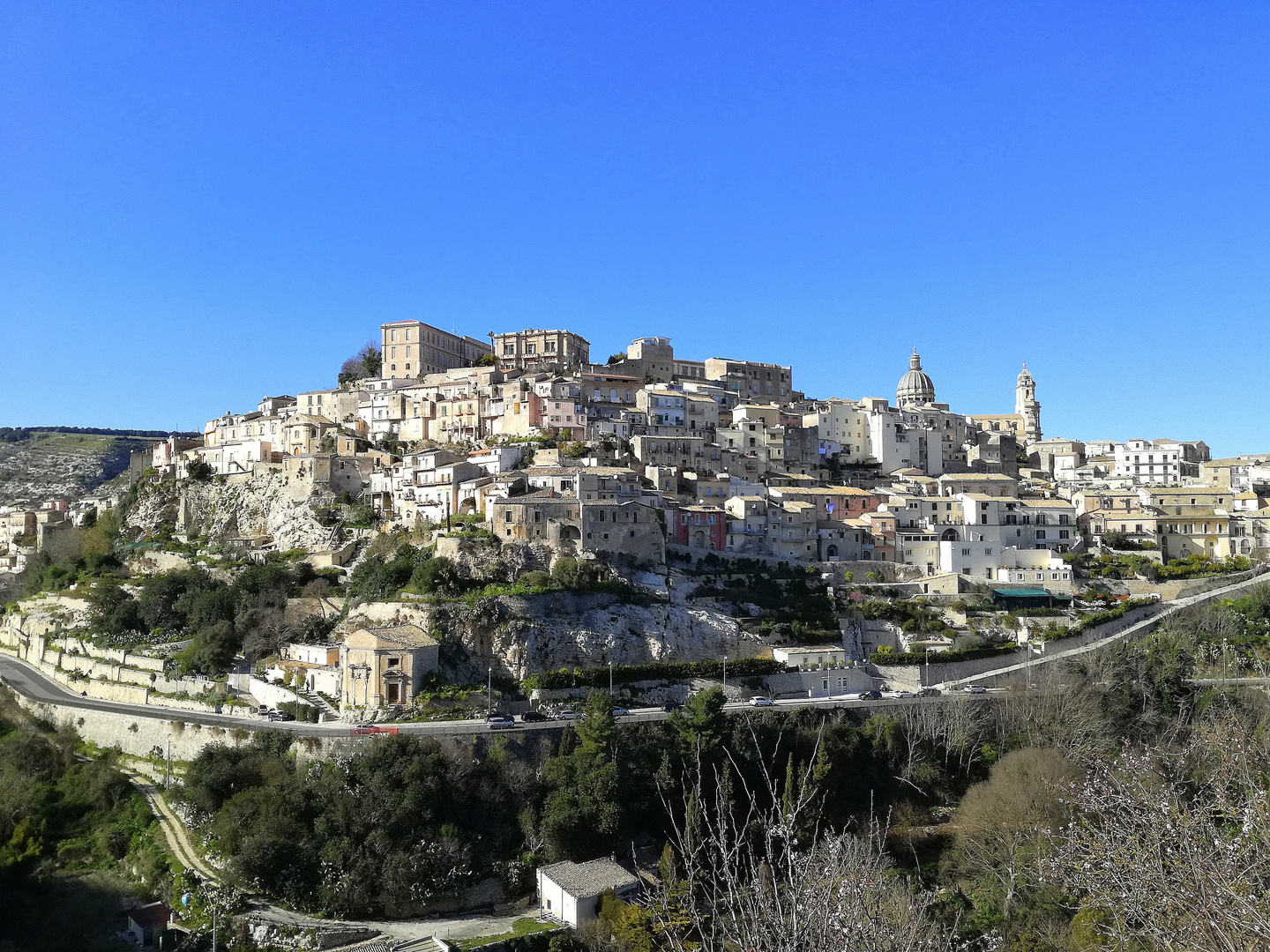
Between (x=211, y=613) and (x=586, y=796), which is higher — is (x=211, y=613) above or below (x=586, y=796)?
above

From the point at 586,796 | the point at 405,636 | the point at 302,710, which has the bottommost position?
the point at 586,796

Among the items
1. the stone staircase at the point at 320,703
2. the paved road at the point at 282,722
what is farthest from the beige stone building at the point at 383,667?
the paved road at the point at 282,722

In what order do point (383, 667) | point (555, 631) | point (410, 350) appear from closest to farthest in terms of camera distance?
point (383, 667) < point (555, 631) < point (410, 350)

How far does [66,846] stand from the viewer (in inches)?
1247

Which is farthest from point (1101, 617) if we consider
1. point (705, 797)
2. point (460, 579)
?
point (460, 579)

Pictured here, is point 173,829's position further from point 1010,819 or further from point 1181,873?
point 1181,873

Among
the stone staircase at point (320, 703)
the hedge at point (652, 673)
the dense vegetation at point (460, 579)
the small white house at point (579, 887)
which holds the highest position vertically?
the dense vegetation at point (460, 579)

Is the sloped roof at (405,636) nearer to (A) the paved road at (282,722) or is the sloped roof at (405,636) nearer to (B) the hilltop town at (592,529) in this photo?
(B) the hilltop town at (592,529)

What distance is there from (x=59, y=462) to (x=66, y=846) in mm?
97065

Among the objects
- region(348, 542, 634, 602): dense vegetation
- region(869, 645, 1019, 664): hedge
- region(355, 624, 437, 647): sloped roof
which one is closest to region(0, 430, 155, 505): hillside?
region(348, 542, 634, 602): dense vegetation

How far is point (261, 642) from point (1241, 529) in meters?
52.7

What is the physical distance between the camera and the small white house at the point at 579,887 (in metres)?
26.7

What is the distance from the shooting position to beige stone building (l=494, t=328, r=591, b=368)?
73.2 m

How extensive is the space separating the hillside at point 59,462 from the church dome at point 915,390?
8117 cm
